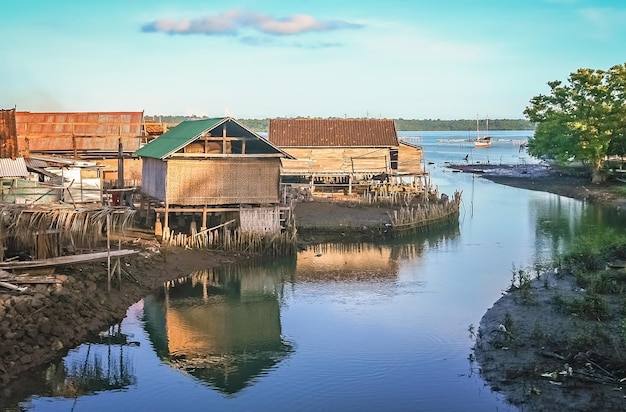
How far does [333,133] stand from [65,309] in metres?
24.9

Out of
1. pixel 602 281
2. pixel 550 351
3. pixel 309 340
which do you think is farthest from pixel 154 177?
pixel 550 351

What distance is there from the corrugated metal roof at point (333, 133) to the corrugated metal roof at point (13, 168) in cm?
1893

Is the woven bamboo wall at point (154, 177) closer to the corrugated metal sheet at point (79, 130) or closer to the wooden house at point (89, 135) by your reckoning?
the wooden house at point (89, 135)

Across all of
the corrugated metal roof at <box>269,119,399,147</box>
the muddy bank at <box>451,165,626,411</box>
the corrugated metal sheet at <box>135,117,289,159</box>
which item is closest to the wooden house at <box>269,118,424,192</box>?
the corrugated metal roof at <box>269,119,399,147</box>

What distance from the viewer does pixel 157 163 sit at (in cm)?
2494

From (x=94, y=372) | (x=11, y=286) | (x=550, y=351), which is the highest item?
(x=11, y=286)

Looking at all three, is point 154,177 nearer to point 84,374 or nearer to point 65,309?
point 65,309

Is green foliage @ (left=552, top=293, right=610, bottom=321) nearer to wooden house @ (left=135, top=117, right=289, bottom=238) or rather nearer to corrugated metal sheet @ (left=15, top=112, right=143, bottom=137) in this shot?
wooden house @ (left=135, top=117, right=289, bottom=238)

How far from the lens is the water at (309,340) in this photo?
12719 mm

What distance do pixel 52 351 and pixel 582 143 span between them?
3852cm

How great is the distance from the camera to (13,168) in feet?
65.9

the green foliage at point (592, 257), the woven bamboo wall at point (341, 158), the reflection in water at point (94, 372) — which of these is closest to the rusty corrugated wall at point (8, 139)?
the reflection in water at point (94, 372)

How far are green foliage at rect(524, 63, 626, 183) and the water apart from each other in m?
20.6

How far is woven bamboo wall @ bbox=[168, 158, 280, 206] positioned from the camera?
23.8 m
